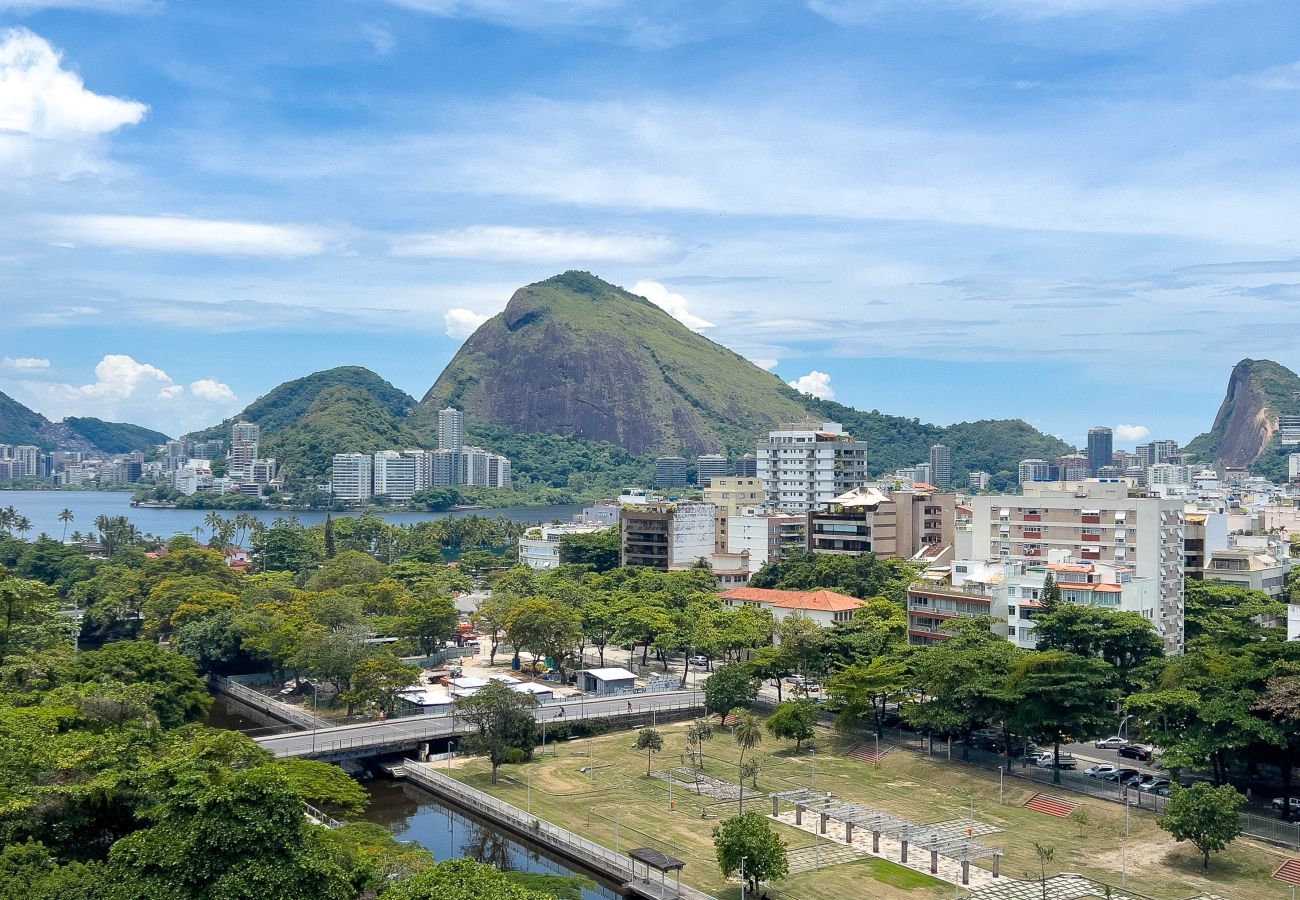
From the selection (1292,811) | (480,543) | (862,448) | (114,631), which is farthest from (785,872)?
(480,543)

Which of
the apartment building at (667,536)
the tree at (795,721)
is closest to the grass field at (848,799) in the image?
the tree at (795,721)

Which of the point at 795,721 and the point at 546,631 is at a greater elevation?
the point at 546,631

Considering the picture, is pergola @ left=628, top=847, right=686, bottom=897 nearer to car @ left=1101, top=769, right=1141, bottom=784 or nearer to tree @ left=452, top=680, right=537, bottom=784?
tree @ left=452, top=680, right=537, bottom=784

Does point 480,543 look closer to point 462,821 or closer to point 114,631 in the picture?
point 114,631

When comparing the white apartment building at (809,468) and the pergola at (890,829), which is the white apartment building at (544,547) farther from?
the pergola at (890,829)

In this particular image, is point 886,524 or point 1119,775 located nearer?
point 1119,775

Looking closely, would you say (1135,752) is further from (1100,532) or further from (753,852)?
(753,852)

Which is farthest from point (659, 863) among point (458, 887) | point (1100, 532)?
point (1100, 532)
